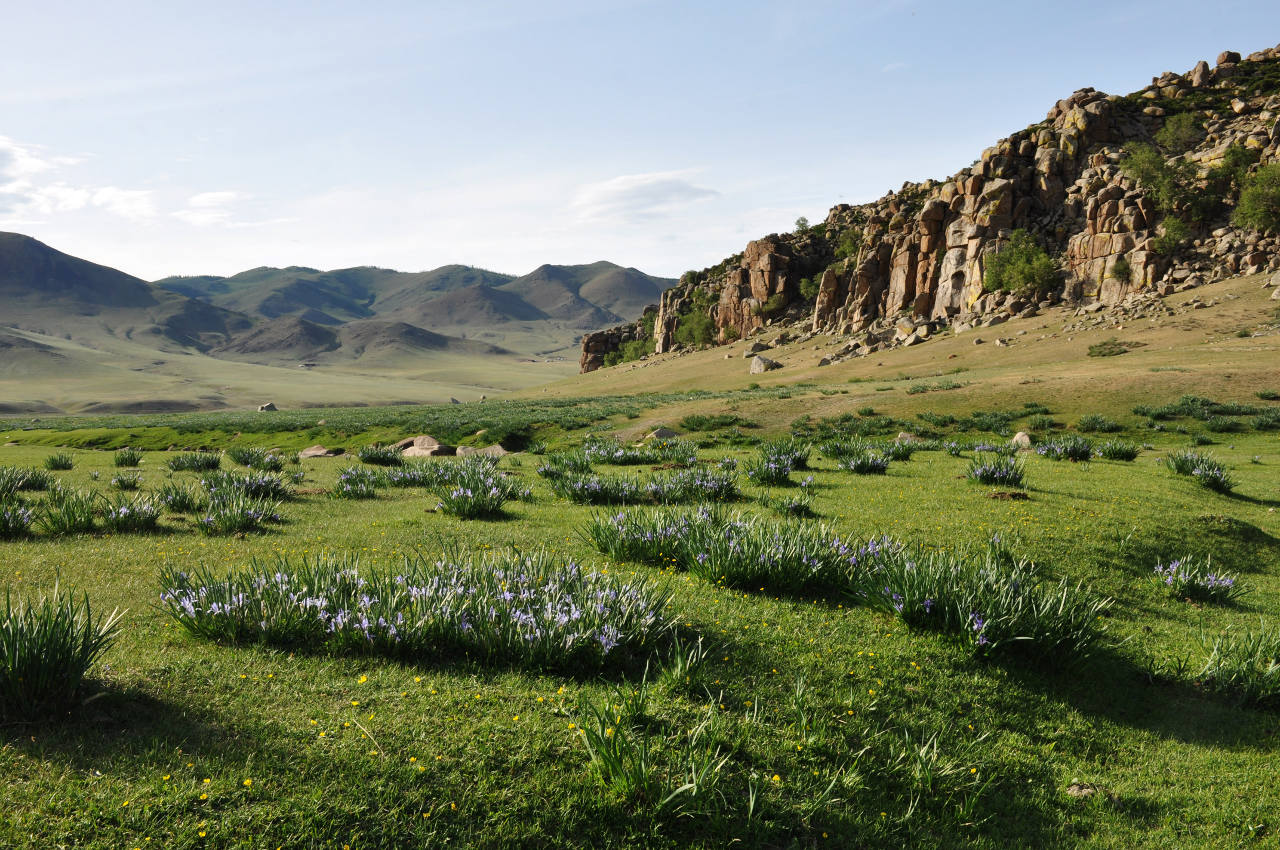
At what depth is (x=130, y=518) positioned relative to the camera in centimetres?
885

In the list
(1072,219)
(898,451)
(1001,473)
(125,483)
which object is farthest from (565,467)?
(1072,219)

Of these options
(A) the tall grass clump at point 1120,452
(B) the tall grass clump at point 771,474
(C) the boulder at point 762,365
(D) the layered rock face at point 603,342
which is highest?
(D) the layered rock face at point 603,342

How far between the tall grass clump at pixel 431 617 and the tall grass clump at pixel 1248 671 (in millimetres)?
4740

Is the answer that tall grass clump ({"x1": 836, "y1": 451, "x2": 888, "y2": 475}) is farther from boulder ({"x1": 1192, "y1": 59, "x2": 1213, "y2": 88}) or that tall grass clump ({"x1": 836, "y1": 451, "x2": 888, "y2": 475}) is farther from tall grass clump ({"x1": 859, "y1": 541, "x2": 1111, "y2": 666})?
boulder ({"x1": 1192, "y1": 59, "x2": 1213, "y2": 88})

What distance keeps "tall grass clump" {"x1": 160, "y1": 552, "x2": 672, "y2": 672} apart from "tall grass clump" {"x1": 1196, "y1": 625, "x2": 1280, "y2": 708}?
15.6 ft

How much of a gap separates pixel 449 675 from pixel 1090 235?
85372 millimetres

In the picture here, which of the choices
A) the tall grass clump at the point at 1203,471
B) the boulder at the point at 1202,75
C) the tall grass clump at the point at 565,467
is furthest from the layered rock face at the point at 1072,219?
the tall grass clump at the point at 565,467

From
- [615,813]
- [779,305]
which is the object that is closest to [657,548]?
[615,813]

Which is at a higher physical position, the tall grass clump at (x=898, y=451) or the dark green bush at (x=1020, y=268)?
the dark green bush at (x=1020, y=268)

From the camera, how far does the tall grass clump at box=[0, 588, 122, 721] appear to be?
377 cm

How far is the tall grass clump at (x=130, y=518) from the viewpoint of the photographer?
8773mm

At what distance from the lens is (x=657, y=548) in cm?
792

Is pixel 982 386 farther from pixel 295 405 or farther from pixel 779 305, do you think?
pixel 295 405

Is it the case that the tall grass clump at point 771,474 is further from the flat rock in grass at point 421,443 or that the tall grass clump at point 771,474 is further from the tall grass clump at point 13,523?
the flat rock in grass at point 421,443
